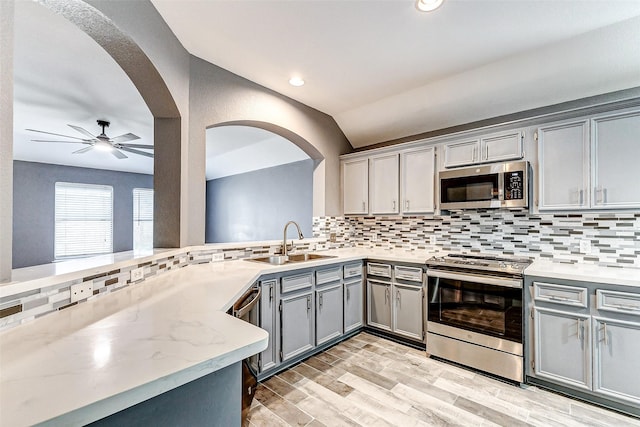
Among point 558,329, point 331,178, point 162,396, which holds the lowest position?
point 558,329

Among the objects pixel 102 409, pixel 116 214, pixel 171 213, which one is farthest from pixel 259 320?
pixel 116 214

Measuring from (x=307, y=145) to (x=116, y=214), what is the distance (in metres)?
5.68

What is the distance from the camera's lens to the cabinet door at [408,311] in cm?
293

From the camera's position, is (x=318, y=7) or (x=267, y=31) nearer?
(x=318, y=7)

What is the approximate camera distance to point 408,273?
301 cm

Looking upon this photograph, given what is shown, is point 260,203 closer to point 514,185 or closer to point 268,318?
point 268,318

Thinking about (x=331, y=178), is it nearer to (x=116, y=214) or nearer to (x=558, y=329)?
(x=558, y=329)

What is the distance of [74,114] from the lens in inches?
146

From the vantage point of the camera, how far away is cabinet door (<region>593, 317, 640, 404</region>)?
1.95 metres

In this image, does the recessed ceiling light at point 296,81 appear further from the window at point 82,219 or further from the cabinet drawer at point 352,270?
the window at point 82,219

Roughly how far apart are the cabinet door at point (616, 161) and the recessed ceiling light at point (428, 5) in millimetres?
1629

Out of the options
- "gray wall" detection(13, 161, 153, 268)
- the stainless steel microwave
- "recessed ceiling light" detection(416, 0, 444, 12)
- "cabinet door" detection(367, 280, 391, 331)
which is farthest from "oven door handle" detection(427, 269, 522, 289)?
"gray wall" detection(13, 161, 153, 268)

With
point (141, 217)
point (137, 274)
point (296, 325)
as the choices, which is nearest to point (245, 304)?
point (137, 274)

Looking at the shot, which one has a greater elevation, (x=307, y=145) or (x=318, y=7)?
(x=318, y=7)
